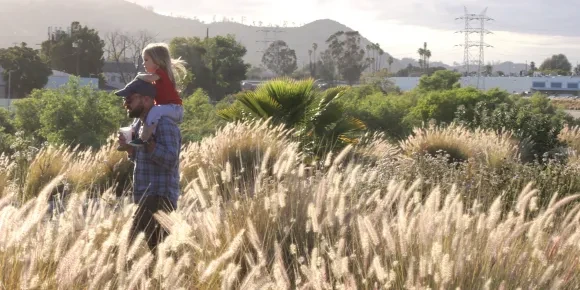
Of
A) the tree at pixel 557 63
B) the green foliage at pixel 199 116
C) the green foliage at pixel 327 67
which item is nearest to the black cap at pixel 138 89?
the green foliage at pixel 199 116

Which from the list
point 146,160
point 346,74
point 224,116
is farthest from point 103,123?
point 346,74

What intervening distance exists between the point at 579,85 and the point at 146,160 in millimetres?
122140

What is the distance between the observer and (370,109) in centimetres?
2403

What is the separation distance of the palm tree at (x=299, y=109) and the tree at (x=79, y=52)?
203 feet

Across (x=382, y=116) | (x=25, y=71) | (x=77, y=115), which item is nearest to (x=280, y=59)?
(x=25, y=71)

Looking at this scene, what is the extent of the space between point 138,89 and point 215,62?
202 feet

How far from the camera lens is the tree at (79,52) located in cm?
7219

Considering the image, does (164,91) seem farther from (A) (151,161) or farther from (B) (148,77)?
(A) (151,161)

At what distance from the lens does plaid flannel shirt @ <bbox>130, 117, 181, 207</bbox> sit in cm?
540

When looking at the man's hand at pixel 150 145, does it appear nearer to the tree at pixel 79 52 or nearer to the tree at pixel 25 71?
the tree at pixel 25 71

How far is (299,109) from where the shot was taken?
1253cm

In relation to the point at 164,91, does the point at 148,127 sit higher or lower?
lower

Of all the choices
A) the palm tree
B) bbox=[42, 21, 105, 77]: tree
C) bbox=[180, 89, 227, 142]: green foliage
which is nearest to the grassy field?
the palm tree

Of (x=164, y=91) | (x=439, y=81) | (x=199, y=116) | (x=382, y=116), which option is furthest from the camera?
(x=439, y=81)
